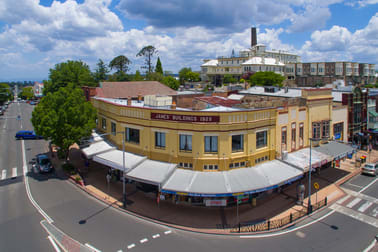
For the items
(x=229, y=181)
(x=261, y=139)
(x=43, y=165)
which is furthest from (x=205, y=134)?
(x=43, y=165)

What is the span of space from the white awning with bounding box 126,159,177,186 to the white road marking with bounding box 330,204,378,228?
16.2m

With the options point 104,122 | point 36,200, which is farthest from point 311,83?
point 36,200

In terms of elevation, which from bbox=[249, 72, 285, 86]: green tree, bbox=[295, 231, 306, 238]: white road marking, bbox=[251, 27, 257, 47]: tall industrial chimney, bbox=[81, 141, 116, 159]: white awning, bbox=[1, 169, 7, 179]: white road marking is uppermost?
bbox=[251, 27, 257, 47]: tall industrial chimney

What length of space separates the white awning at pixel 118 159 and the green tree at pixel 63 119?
512 cm

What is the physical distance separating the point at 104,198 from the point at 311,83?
131921 mm

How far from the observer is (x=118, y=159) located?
27344mm

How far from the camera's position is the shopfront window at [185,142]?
82.2ft

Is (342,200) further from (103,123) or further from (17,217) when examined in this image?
(17,217)

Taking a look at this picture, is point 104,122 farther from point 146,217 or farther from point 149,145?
point 146,217

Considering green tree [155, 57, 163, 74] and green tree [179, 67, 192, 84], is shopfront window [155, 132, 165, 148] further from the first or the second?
green tree [179, 67, 192, 84]

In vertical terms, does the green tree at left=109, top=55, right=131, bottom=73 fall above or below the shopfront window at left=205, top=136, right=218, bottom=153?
above

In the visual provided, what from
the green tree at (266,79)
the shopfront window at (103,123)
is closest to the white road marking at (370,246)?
the shopfront window at (103,123)

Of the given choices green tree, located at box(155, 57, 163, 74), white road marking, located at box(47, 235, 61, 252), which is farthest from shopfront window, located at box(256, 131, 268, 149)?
green tree, located at box(155, 57, 163, 74)

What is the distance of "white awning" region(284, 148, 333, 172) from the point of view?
27.2m
